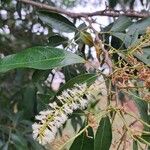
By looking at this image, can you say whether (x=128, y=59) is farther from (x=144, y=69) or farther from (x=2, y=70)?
(x=2, y=70)

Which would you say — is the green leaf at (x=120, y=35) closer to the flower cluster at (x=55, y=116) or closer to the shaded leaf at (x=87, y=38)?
the shaded leaf at (x=87, y=38)

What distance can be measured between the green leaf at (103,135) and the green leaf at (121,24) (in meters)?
0.31

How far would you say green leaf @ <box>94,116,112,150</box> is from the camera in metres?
0.71

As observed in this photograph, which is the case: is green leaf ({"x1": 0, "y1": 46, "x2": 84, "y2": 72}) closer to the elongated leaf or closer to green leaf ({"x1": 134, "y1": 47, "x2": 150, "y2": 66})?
green leaf ({"x1": 134, "y1": 47, "x2": 150, "y2": 66})

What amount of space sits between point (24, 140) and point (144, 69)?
1.11 m

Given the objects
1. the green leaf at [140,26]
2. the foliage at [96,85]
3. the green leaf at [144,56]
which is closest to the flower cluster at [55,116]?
the foliage at [96,85]

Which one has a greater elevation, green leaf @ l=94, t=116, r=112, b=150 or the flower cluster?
the flower cluster

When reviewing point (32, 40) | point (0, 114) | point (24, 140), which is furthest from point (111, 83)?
point (32, 40)

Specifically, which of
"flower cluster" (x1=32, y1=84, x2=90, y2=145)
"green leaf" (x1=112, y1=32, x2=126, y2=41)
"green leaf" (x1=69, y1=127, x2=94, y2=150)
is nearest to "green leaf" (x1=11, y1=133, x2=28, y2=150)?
"green leaf" (x1=112, y1=32, x2=126, y2=41)

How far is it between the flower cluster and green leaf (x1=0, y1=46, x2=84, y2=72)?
3.8 inches

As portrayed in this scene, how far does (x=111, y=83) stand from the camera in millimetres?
648

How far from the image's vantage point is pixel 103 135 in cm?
73

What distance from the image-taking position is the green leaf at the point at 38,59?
665 millimetres

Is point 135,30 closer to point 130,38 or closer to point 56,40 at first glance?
point 130,38
